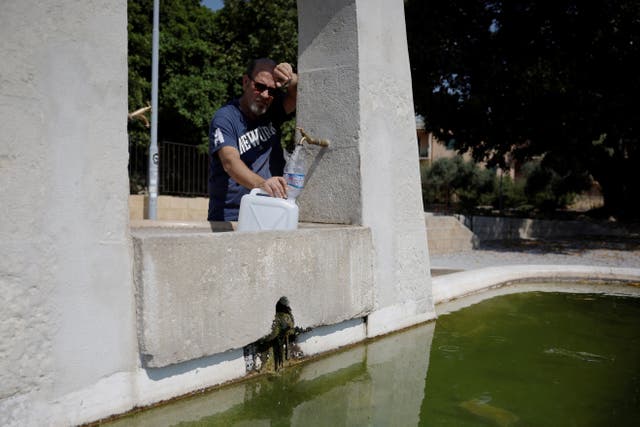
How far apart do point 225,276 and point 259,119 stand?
5.62 ft

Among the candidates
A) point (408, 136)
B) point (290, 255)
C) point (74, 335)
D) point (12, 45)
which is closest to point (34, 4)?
point (12, 45)

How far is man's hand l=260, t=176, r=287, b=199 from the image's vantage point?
323 cm

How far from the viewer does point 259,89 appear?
3838mm

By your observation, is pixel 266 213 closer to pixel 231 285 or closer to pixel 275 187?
pixel 275 187

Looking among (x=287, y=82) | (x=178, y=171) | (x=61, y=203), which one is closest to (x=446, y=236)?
(x=178, y=171)

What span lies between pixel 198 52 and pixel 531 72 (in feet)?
37.8

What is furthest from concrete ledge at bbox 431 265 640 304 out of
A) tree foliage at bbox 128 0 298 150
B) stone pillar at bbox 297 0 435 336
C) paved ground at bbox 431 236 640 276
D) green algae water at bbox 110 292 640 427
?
tree foliage at bbox 128 0 298 150

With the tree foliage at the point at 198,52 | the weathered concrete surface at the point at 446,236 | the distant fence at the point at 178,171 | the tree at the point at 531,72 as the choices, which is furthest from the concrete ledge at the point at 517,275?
the tree foliage at the point at 198,52

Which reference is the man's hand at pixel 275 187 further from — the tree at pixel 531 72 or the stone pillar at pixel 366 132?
the tree at pixel 531 72

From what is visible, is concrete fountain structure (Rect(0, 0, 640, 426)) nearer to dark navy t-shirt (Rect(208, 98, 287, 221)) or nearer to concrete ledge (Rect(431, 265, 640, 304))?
dark navy t-shirt (Rect(208, 98, 287, 221))

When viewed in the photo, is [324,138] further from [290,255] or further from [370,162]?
[290,255]

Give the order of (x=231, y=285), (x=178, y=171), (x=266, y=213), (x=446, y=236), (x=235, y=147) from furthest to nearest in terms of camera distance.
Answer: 1. (x=178, y=171)
2. (x=446, y=236)
3. (x=235, y=147)
4. (x=266, y=213)
5. (x=231, y=285)

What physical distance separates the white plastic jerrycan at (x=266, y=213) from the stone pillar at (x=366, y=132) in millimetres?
608

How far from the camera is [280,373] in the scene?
9.78ft
